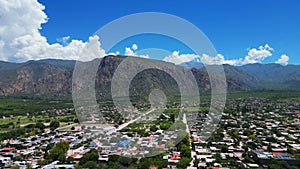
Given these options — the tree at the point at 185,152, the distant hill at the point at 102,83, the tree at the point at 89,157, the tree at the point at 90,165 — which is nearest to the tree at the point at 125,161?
the tree at the point at 90,165

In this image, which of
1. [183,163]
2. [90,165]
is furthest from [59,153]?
[183,163]

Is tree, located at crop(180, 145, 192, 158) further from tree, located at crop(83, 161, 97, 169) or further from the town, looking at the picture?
tree, located at crop(83, 161, 97, 169)

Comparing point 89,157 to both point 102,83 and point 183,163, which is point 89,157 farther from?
point 102,83

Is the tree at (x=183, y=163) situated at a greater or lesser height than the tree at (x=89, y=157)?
lesser

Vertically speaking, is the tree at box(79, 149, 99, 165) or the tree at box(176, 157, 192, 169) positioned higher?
the tree at box(79, 149, 99, 165)

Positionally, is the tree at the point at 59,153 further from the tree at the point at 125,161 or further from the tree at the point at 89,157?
the tree at the point at 125,161

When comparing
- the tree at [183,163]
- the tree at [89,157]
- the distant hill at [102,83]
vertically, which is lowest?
the tree at [183,163]

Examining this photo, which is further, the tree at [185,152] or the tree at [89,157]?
the tree at [185,152]

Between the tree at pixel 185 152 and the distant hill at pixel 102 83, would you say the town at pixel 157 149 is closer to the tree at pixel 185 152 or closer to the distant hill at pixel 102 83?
the tree at pixel 185 152

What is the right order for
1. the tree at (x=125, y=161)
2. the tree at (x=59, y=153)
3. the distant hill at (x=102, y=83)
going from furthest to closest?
the distant hill at (x=102, y=83) < the tree at (x=59, y=153) < the tree at (x=125, y=161)

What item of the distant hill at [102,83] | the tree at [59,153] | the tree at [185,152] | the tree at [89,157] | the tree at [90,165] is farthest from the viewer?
the distant hill at [102,83]

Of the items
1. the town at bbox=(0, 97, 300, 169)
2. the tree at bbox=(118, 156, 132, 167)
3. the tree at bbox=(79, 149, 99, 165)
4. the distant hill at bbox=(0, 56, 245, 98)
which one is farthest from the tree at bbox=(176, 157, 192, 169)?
the distant hill at bbox=(0, 56, 245, 98)

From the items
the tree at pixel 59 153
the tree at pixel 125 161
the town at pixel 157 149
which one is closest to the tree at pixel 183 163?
the town at pixel 157 149
